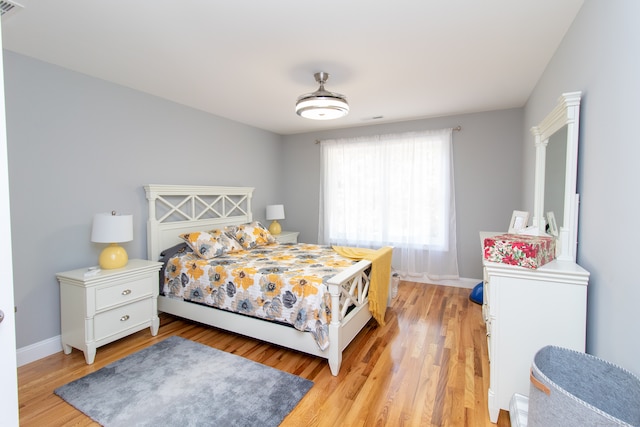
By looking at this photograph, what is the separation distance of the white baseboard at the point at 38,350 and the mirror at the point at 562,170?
3.96 meters

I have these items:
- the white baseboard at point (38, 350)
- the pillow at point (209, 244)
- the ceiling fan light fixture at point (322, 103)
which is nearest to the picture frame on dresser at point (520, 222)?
the ceiling fan light fixture at point (322, 103)

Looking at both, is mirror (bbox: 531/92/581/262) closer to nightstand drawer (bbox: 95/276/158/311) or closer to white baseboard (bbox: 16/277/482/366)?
nightstand drawer (bbox: 95/276/158/311)

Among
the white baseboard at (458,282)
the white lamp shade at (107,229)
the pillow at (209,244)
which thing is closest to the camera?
the white lamp shade at (107,229)

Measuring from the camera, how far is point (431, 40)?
2.23m

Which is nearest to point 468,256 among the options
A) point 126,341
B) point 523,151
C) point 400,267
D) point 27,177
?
point 400,267

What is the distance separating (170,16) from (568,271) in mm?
2788

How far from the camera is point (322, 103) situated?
8.57 ft

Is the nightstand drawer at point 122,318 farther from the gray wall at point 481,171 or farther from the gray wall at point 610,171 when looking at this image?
the gray wall at point 481,171

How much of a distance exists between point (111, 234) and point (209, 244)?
0.94 metres

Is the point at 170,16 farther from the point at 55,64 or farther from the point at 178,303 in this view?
the point at 178,303

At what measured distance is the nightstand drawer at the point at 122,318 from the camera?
250 centimetres

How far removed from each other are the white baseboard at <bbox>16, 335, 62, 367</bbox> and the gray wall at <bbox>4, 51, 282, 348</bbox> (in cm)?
4

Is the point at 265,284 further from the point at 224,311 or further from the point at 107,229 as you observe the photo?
the point at 107,229

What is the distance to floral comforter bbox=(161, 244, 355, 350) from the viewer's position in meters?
2.40
